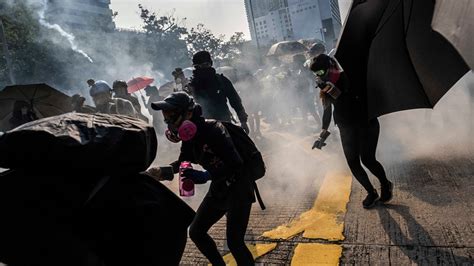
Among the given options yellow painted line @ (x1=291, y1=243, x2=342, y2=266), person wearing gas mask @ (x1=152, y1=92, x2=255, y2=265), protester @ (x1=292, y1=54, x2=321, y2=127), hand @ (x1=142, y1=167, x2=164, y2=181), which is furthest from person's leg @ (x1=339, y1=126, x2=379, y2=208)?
protester @ (x1=292, y1=54, x2=321, y2=127)

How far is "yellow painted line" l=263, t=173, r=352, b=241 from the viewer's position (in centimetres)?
371

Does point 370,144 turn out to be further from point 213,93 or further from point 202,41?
point 202,41

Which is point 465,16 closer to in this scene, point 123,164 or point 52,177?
point 123,164

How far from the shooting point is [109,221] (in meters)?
1.60

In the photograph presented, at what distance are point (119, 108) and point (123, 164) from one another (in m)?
4.78

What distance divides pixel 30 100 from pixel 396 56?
17.9 ft

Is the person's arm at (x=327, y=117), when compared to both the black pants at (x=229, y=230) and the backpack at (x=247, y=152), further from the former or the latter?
the black pants at (x=229, y=230)

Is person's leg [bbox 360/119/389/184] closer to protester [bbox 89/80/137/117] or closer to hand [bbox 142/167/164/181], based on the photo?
hand [bbox 142/167/164/181]

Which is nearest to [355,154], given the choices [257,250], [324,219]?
[324,219]

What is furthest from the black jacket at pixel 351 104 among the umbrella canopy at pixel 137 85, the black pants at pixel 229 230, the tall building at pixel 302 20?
the tall building at pixel 302 20

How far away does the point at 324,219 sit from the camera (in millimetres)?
4027

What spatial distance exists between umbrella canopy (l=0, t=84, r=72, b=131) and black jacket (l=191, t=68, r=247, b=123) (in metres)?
2.50

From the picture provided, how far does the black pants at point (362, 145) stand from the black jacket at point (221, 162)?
1713 mm

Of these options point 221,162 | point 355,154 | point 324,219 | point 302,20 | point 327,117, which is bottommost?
point 324,219
